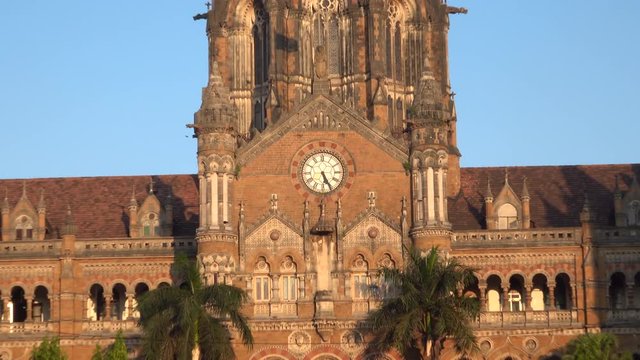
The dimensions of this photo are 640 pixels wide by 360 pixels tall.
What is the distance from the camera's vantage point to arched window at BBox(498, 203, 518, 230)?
301ft

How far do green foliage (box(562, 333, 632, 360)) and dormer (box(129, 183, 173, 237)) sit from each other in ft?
80.5

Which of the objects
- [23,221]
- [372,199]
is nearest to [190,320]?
[372,199]

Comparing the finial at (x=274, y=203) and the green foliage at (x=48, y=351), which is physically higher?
the finial at (x=274, y=203)

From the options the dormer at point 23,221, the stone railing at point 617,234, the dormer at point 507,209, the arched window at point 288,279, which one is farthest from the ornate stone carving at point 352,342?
the dormer at point 23,221

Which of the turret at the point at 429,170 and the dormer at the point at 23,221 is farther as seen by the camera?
the dormer at the point at 23,221

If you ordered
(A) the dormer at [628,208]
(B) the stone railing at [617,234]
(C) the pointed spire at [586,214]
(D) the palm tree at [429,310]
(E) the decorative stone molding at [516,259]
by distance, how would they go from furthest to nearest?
1. (A) the dormer at [628,208]
2. (E) the decorative stone molding at [516,259]
3. (B) the stone railing at [617,234]
4. (C) the pointed spire at [586,214]
5. (D) the palm tree at [429,310]

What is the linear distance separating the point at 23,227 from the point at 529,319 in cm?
2953

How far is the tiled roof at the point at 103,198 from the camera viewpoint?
94.4 m

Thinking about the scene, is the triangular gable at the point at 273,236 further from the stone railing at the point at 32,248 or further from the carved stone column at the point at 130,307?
the stone railing at the point at 32,248

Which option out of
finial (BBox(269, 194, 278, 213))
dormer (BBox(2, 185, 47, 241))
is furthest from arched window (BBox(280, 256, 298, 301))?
dormer (BBox(2, 185, 47, 241))

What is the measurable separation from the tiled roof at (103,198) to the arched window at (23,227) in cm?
141

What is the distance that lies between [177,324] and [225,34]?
2654cm

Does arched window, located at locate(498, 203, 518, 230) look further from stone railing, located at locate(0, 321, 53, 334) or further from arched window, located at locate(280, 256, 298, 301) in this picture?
stone railing, located at locate(0, 321, 53, 334)

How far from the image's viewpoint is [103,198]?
9744 cm
